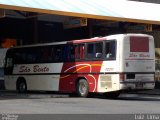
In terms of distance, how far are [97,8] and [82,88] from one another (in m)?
9.12

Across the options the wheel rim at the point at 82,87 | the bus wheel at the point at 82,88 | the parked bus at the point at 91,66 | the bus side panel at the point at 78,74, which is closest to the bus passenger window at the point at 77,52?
the parked bus at the point at 91,66

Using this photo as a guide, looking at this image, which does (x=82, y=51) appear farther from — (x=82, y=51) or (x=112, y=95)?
(x=112, y=95)

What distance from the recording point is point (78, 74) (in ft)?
82.7

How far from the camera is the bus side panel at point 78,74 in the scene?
79.4ft

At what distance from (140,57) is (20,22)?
1465cm

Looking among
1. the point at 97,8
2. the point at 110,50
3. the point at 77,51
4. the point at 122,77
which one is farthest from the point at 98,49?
the point at 97,8

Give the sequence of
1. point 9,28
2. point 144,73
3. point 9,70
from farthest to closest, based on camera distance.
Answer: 1. point 9,28
2. point 9,70
3. point 144,73

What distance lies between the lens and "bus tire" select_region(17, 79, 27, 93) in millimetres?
28859

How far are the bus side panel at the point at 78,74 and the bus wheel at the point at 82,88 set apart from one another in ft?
0.68

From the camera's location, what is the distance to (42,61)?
27.6 meters

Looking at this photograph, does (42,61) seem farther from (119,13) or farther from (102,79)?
(119,13)

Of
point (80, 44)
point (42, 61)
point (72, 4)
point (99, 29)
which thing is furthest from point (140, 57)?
point (99, 29)

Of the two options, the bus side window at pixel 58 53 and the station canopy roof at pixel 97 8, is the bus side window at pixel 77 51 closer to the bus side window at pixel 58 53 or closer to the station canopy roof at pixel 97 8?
the bus side window at pixel 58 53

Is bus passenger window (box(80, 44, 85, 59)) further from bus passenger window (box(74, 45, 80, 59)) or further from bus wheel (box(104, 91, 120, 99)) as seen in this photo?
bus wheel (box(104, 91, 120, 99))
